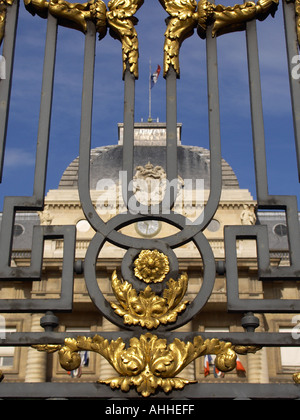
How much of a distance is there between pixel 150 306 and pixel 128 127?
5.41 feet

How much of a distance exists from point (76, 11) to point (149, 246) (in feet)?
8.15

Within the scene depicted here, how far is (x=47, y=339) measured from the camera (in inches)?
201

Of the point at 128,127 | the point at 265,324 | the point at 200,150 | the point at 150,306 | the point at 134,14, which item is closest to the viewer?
the point at 150,306

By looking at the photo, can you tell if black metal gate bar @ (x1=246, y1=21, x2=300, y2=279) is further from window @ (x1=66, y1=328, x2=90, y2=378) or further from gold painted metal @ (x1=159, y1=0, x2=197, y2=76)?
window @ (x1=66, y1=328, x2=90, y2=378)

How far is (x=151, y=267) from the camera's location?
5336mm

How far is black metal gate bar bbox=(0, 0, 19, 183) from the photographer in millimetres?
5984

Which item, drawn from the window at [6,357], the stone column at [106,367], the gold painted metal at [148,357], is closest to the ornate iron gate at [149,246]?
the gold painted metal at [148,357]

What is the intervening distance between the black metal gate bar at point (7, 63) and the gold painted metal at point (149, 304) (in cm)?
164

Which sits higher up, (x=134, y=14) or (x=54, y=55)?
(x=134, y=14)

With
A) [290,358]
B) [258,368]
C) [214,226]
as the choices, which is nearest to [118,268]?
[258,368]

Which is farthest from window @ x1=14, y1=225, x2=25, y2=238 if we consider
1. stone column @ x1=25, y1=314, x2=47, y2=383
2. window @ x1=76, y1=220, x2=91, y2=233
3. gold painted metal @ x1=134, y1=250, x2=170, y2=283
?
gold painted metal @ x1=134, y1=250, x2=170, y2=283

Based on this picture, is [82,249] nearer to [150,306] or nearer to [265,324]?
[265,324]

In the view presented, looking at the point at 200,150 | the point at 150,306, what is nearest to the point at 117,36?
the point at 150,306

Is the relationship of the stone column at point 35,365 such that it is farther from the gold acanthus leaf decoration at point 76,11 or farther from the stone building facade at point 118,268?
the gold acanthus leaf decoration at point 76,11
